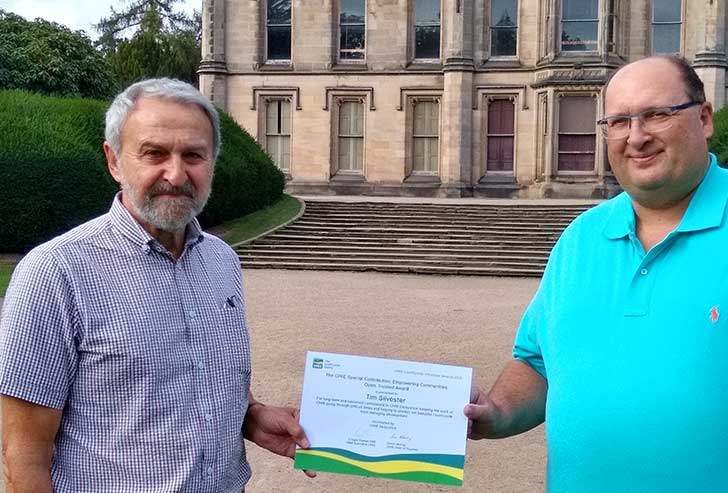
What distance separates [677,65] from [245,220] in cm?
1758

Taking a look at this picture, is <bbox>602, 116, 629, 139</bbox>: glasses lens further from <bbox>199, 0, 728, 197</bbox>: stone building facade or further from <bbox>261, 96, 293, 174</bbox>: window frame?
<bbox>261, 96, 293, 174</bbox>: window frame

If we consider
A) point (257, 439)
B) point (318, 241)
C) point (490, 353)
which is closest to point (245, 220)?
point (318, 241)

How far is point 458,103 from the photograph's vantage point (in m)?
26.9

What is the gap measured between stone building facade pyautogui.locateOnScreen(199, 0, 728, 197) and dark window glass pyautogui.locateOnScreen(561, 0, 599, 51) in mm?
46

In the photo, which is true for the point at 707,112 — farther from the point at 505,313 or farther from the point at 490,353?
the point at 505,313

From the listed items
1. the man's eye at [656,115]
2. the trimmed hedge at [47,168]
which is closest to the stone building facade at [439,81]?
the trimmed hedge at [47,168]

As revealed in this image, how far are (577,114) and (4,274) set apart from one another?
61.0 ft

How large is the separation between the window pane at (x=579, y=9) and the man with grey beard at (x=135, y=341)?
1029 inches

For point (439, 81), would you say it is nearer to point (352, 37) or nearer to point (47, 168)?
point (352, 37)

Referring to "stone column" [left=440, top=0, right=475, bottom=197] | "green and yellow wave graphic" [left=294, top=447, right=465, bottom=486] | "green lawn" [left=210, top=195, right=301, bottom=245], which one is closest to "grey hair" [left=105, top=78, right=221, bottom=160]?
"green and yellow wave graphic" [left=294, top=447, right=465, bottom=486]

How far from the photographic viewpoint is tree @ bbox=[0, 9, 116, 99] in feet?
72.7

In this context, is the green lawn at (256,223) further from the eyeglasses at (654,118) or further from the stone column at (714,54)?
the eyeglasses at (654,118)

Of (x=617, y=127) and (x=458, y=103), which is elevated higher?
(x=458, y=103)

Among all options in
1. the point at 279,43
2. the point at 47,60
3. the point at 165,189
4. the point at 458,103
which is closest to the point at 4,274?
the point at 47,60
